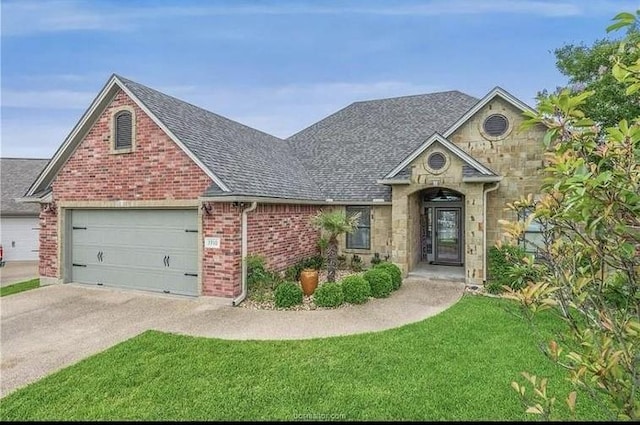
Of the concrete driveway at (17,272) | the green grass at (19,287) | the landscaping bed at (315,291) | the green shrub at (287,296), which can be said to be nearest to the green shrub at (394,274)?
the landscaping bed at (315,291)

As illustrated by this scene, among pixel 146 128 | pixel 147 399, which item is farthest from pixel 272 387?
pixel 146 128

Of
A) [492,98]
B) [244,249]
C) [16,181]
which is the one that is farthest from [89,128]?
[16,181]

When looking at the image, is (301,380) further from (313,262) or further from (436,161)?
(436,161)

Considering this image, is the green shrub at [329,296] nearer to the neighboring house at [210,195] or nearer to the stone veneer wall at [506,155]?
the neighboring house at [210,195]

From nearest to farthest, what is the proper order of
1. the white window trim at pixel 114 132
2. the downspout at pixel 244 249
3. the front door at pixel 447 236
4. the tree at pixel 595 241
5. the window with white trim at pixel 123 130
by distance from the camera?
1. the tree at pixel 595 241
2. the downspout at pixel 244 249
3. the white window trim at pixel 114 132
4. the window with white trim at pixel 123 130
5. the front door at pixel 447 236

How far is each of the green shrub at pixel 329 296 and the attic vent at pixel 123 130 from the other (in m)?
7.74

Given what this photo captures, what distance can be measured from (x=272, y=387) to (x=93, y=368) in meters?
3.19

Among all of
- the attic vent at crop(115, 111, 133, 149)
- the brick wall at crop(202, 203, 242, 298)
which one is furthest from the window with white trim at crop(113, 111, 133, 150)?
the brick wall at crop(202, 203, 242, 298)

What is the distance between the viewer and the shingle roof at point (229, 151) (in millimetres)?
10203

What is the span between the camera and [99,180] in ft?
36.7

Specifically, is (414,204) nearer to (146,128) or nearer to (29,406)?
(146,128)

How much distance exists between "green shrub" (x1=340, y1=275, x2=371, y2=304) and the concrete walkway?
0.68 ft

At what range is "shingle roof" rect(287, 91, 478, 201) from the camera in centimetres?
1536

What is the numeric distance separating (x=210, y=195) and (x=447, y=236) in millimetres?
11134
